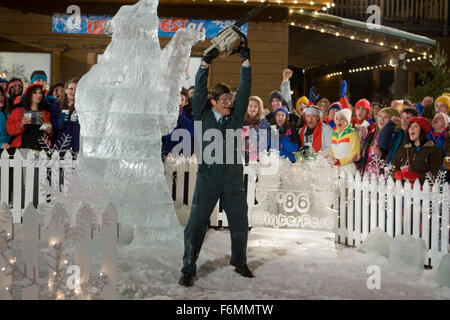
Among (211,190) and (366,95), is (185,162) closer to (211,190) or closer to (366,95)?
(211,190)

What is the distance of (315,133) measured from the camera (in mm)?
8617

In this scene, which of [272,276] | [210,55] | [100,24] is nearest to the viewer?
[210,55]

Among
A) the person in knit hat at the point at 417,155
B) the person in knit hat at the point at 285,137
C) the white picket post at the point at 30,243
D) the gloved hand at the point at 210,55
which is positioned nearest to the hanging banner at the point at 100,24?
the person in knit hat at the point at 285,137

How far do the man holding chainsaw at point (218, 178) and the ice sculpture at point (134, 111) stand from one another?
90 cm

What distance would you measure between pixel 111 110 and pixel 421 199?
3.68 meters

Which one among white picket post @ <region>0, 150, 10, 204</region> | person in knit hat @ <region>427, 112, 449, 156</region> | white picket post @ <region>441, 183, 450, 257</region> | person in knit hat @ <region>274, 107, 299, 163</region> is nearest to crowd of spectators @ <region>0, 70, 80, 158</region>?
white picket post @ <region>0, 150, 10, 204</region>

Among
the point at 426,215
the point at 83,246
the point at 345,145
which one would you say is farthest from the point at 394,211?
the point at 83,246

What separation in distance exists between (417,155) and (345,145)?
3.63ft

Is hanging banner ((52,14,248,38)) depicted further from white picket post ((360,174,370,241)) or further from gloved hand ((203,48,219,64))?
gloved hand ((203,48,219,64))

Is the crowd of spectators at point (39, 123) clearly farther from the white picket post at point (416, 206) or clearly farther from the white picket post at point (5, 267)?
the white picket post at point (416, 206)

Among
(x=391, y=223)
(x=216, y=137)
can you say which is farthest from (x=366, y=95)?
(x=216, y=137)

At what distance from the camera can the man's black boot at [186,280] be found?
5.15 meters

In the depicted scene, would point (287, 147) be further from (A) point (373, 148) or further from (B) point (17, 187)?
(B) point (17, 187)

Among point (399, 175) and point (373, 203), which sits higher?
point (399, 175)
